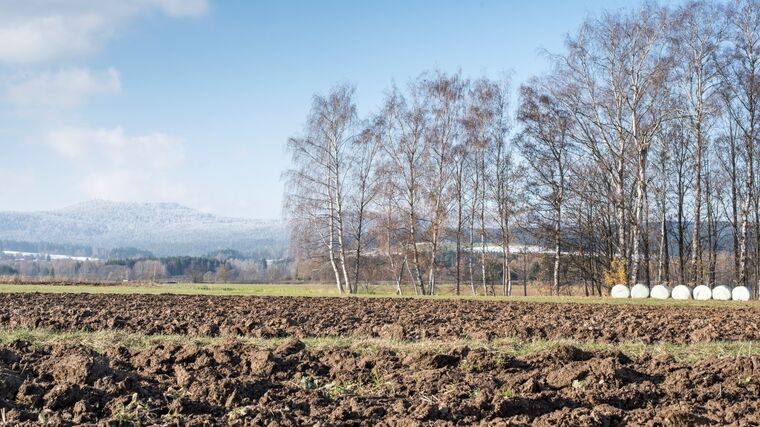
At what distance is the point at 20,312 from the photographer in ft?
57.7

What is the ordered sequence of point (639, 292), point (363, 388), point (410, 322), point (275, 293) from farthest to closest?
point (275, 293)
point (639, 292)
point (410, 322)
point (363, 388)

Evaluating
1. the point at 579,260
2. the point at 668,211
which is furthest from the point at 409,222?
the point at 668,211

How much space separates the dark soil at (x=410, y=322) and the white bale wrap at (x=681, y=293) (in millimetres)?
8966

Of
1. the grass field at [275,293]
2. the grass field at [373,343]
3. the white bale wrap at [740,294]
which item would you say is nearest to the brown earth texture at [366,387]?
the grass field at [373,343]

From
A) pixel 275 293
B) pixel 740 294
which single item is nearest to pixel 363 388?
pixel 740 294

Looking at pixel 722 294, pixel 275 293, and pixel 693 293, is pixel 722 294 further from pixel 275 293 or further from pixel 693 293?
pixel 275 293

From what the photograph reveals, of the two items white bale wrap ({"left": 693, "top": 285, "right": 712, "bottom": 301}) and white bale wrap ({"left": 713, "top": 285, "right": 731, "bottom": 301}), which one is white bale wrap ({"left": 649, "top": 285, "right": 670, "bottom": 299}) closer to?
white bale wrap ({"left": 693, "top": 285, "right": 712, "bottom": 301})

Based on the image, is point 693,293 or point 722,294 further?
point 693,293

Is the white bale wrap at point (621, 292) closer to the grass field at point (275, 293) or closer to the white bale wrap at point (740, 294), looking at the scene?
the grass field at point (275, 293)

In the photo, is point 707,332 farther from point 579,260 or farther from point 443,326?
point 579,260

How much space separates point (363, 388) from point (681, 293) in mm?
24628

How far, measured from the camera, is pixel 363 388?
8609mm

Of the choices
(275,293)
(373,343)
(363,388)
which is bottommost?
(363,388)

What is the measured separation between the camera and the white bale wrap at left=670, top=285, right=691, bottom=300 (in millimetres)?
29734
